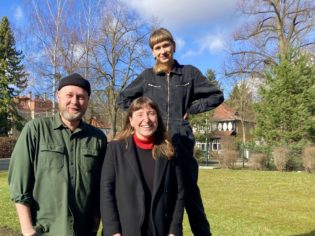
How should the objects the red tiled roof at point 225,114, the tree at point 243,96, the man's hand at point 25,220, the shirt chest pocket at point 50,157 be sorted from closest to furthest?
the man's hand at point 25,220, the shirt chest pocket at point 50,157, the tree at point 243,96, the red tiled roof at point 225,114

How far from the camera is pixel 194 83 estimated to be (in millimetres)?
4418

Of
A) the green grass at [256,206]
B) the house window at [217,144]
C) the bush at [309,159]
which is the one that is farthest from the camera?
the house window at [217,144]

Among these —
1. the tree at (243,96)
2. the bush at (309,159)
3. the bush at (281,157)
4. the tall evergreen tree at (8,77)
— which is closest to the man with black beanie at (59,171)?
the bush at (309,159)

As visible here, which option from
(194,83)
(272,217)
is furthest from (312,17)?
(194,83)

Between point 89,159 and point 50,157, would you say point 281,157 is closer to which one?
point 89,159

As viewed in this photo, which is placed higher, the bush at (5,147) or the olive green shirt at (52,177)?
the bush at (5,147)

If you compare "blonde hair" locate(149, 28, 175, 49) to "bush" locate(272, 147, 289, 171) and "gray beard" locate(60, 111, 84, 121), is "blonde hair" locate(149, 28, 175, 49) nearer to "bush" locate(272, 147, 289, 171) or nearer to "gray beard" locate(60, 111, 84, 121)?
"gray beard" locate(60, 111, 84, 121)

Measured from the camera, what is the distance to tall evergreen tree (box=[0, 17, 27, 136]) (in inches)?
1916

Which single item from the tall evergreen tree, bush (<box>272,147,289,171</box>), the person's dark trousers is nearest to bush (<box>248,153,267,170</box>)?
bush (<box>272,147,289,171</box>)

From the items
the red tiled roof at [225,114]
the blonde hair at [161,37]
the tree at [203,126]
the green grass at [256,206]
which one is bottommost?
the green grass at [256,206]

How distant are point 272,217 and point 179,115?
19.2 feet

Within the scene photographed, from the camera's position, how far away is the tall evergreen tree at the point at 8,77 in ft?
160

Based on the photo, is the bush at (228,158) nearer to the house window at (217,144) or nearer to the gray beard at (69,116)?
the house window at (217,144)

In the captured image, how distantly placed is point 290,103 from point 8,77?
3600cm
